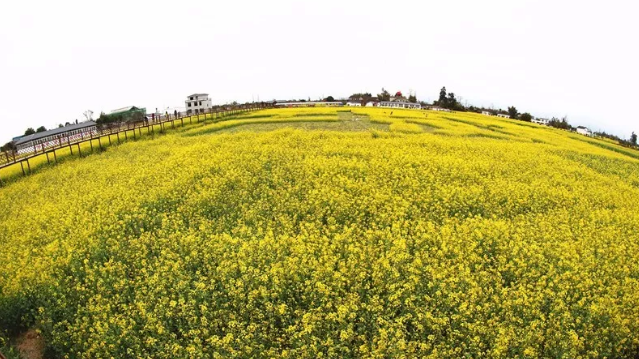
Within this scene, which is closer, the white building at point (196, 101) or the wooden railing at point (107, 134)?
the wooden railing at point (107, 134)

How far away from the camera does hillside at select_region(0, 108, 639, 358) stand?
8.65 m

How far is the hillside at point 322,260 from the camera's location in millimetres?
8648

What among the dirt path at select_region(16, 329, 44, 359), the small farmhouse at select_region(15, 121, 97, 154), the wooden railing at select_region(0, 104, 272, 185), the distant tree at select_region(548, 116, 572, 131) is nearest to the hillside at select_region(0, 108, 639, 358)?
the dirt path at select_region(16, 329, 44, 359)

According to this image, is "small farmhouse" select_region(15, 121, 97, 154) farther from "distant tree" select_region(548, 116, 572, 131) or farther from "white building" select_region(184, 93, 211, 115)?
"distant tree" select_region(548, 116, 572, 131)

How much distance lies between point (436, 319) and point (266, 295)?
4.20 metres

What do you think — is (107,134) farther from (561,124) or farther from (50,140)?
(561,124)

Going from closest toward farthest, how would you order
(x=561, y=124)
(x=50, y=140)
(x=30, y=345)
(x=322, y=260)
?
(x=30, y=345), (x=322, y=260), (x=50, y=140), (x=561, y=124)

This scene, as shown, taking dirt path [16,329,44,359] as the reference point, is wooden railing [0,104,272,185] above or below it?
above

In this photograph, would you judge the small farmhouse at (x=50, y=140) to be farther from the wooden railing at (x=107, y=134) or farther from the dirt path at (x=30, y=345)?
the dirt path at (x=30, y=345)

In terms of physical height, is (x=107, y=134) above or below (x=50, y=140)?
above

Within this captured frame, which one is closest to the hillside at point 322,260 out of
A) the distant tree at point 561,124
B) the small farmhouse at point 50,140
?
the small farmhouse at point 50,140

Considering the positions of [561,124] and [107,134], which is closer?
[107,134]

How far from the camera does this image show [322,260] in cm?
1120

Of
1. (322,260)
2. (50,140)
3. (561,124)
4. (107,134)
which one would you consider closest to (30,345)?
(322,260)
